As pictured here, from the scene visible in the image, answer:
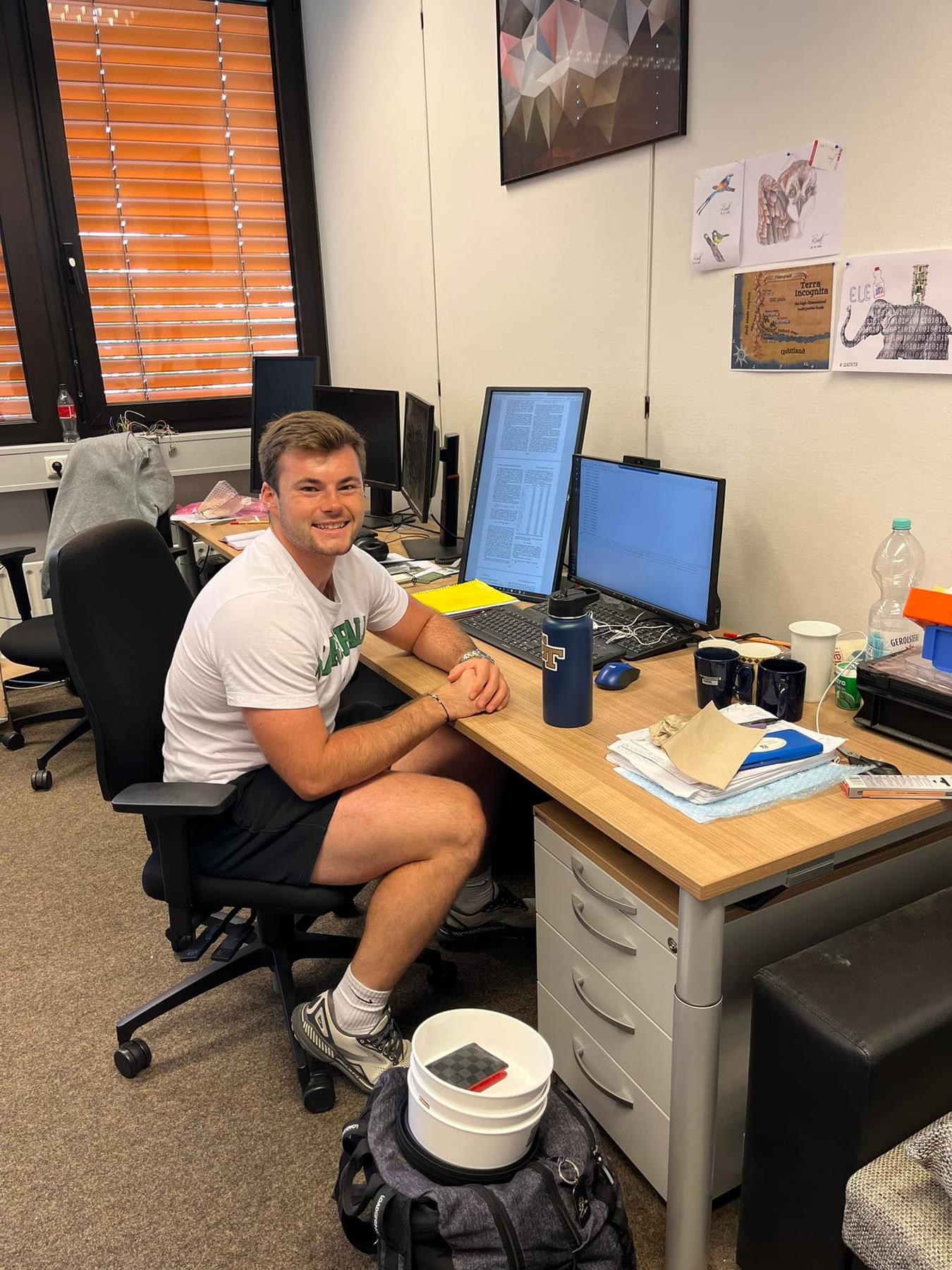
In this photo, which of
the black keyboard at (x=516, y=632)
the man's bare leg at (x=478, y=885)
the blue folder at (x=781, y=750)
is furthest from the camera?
the man's bare leg at (x=478, y=885)

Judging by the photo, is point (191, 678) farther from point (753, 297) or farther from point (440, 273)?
point (440, 273)

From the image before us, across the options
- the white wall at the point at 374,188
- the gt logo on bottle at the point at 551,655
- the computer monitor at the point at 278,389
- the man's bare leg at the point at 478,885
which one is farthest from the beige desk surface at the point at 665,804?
the computer monitor at the point at 278,389

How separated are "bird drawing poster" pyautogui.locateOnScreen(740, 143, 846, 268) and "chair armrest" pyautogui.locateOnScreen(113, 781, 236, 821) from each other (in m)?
1.44

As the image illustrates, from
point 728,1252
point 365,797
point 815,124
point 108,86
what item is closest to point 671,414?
point 815,124

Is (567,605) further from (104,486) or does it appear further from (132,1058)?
(104,486)

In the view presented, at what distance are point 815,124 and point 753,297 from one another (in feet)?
1.02

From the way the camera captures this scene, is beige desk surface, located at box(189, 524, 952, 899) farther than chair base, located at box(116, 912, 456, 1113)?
No

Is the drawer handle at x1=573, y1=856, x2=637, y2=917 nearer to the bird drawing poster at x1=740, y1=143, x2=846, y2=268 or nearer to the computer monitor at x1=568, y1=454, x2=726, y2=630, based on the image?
the computer monitor at x1=568, y1=454, x2=726, y2=630

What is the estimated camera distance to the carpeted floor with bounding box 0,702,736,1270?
1.45 metres

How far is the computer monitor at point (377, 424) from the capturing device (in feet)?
10.1

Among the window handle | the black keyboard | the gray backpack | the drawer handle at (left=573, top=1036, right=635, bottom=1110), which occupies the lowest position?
the drawer handle at (left=573, top=1036, right=635, bottom=1110)

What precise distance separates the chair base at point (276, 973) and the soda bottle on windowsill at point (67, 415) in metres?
2.75

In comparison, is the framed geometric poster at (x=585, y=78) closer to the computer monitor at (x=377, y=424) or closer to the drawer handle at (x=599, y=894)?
the computer monitor at (x=377, y=424)

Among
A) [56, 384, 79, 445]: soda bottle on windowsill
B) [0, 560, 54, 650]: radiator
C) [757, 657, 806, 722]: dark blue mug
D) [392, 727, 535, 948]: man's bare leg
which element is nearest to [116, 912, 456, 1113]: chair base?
[392, 727, 535, 948]: man's bare leg
